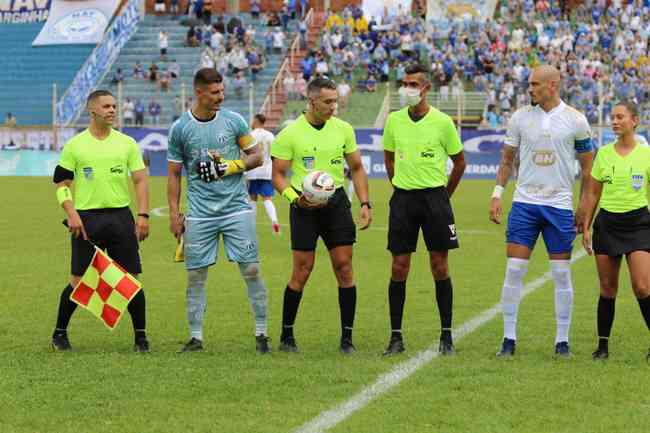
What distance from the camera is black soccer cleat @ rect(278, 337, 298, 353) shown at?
9039 millimetres

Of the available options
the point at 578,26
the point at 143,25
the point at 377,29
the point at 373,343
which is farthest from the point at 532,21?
the point at 373,343

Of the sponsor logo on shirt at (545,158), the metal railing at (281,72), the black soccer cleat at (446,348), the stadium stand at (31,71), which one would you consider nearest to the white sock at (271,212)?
the black soccer cleat at (446,348)

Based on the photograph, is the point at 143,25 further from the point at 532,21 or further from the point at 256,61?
the point at 532,21

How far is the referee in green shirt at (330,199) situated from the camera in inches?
352

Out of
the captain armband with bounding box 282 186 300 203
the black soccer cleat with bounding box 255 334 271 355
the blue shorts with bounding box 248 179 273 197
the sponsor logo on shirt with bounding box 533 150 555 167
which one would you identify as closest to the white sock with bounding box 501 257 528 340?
the sponsor logo on shirt with bounding box 533 150 555 167

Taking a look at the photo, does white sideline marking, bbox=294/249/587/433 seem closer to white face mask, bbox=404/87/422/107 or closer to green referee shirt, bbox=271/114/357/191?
green referee shirt, bbox=271/114/357/191

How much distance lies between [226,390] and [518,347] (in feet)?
8.64

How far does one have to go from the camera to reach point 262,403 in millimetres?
7176

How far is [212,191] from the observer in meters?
8.86

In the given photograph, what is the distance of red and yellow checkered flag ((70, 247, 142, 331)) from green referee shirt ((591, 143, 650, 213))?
3.42m

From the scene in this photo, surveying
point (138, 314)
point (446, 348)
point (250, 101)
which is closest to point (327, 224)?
point (446, 348)

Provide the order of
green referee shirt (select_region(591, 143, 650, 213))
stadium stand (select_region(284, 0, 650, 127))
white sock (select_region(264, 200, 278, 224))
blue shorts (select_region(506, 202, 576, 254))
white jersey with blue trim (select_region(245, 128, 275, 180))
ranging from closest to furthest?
green referee shirt (select_region(591, 143, 650, 213)) < blue shorts (select_region(506, 202, 576, 254)) < white sock (select_region(264, 200, 278, 224)) < white jersey with blue trim (select_region(245, 128, 275, 180)) < stadium stand (select_region(284, 0, 650, 127))

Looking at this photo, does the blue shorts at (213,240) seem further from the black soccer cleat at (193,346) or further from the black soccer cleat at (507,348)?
the black soccer cleat at (507,348)

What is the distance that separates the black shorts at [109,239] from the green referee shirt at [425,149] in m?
2.04
